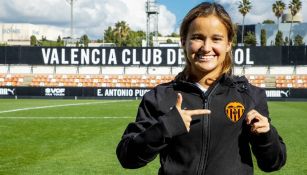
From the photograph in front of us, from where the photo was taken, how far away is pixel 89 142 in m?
12.2

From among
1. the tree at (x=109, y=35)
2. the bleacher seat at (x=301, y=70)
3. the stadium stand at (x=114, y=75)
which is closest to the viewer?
the stadium stand at (x=114, y=75)

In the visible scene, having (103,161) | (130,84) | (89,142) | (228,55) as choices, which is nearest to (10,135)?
(89,142)

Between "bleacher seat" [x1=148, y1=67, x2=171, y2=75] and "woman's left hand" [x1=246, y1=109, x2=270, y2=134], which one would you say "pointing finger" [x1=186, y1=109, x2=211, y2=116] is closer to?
"woman's left hand" [x1=246, y1=109, x2=270, y2=134]

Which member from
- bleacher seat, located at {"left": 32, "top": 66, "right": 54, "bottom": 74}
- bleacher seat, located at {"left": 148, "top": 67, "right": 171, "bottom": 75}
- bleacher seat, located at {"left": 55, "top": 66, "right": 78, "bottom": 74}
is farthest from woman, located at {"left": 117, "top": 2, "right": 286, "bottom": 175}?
bleacher seat, located at {"left": 32, "top": 66, "right": 54, "bottom": 74}

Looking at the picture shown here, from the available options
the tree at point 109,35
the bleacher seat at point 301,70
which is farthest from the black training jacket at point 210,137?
the tree at point 109,35

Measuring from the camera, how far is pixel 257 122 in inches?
91.2

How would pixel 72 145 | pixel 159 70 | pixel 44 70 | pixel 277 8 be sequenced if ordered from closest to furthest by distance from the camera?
pixel 72 145 → pixel 159 70 → pixel 44 70 → pixel 277 8

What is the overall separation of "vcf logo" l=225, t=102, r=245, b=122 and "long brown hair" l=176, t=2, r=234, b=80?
0.68 feet

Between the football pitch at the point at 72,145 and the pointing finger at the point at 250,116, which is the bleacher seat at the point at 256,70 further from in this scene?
the pointing finger at the point at 250,116

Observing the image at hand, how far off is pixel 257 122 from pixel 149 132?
0.49 m

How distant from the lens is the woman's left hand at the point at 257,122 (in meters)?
2.31

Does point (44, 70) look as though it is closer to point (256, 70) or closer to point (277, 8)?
point (256, 70)

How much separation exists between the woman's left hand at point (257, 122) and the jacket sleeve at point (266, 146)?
0.04 meters

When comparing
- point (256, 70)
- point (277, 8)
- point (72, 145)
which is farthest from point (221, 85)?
point (277, 8)
